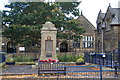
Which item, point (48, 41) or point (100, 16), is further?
point (100, 16)

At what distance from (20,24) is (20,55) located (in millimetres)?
4982

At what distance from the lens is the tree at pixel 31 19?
2655 cm

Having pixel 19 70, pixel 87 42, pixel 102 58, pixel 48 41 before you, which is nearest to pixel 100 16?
pixel 87 42

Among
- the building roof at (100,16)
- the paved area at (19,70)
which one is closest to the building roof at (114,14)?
the building roof at (100,16)

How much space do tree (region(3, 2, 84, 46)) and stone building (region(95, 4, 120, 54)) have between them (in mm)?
4066

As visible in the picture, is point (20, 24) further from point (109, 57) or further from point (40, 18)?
point (109, 57)

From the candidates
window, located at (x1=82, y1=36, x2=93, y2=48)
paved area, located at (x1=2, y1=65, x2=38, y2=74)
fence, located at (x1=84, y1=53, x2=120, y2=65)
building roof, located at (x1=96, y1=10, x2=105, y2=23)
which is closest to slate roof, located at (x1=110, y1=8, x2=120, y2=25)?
building roof, located at (x1=96, y1=10, x2=105, y2=23)

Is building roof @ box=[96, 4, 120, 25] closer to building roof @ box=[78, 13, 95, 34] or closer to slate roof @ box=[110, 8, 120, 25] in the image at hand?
slate roof @ box=[110, 8, 120, 25]

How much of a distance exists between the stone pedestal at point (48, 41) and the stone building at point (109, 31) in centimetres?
830

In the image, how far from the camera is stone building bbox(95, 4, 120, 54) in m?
25.8

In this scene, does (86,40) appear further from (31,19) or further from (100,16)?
(31,19)

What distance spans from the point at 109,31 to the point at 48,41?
12216 millimetres

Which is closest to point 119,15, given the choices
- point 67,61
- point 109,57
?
point 67,61

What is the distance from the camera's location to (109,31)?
27.9 meters
